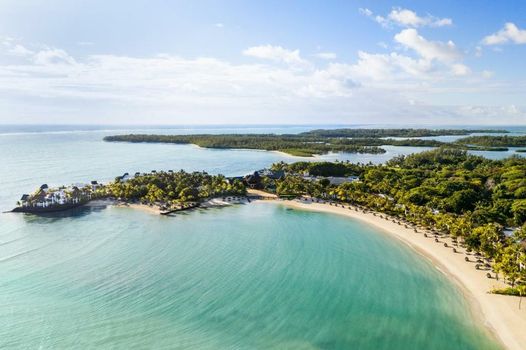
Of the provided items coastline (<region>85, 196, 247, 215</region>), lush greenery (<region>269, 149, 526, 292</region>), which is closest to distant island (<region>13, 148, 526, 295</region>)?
lush greenery (<region>269, 149, 526, 292</region>)

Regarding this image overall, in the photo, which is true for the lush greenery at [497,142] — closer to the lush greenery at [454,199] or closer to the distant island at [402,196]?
the lush greenery at [454,199]

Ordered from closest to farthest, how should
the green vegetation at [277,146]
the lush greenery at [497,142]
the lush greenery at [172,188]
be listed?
the lush greenery at [172,188] → the green vegetation at [277,146] → the lush greenery at [497,142]

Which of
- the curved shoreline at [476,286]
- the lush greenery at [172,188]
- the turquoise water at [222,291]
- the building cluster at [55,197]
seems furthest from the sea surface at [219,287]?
the lush greenery at [172,188]

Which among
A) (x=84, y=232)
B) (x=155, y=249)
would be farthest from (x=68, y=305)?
(x=84, y=232)

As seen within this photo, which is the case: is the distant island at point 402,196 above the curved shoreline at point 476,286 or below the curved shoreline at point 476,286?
above

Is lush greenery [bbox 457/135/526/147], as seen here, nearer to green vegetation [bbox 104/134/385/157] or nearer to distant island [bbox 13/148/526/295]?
green vegetation [bbox 104/134/385/157]

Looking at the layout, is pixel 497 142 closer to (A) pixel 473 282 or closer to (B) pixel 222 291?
(A) pixel 473 282
